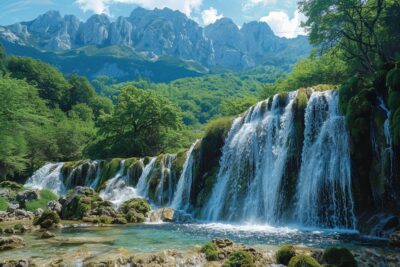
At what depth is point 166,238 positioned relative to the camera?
65.9 ft

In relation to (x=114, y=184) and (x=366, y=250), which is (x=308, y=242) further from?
(x=114, y=184)

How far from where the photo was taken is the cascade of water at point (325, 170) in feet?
73.6

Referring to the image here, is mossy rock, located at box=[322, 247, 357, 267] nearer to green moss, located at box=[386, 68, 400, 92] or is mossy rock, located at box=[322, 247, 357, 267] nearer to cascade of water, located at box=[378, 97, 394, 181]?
cascade of water, located at box=[378, 97, 394, 181]

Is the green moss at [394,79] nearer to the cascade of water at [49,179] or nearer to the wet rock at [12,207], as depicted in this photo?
the wet rock at [12,207]

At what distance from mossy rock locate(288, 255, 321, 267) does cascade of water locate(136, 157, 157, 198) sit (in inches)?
950

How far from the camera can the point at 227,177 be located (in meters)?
29.8

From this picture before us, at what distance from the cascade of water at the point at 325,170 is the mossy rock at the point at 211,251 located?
9586 mm

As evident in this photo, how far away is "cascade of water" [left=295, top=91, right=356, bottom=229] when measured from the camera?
22422 millimetres

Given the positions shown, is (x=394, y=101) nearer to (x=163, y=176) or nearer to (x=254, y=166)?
(x=254, y=166)

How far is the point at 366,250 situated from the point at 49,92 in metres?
A: 89.5

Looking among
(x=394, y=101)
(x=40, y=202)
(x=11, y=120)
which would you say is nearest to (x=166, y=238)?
(x=394, y=101)

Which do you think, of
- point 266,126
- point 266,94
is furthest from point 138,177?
point 266,94

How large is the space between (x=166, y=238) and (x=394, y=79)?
14.5m

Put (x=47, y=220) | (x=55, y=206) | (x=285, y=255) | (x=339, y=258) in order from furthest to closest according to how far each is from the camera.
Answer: (x=55, y=206) < (x=47, y=220) < (x=285, y=255) < (x=339, y=258)
